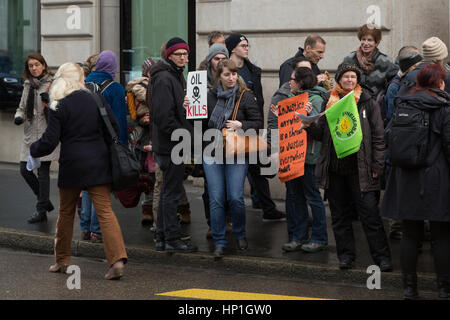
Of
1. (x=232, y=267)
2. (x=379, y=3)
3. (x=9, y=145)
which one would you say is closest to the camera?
(x=232, y=267)

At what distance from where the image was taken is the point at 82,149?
26.0 feet

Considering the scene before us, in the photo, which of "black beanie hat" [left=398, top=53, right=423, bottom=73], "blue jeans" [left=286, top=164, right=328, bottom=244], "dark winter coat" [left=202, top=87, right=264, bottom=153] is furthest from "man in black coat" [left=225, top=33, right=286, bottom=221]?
"black beanie hat" [left=398, top=53, right=423, bottom=73]

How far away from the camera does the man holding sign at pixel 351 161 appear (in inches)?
308

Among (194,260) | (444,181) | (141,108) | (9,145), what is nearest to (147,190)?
(141,108)

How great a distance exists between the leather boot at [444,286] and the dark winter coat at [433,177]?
47 centimetres

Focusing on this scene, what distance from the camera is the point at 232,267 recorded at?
8.54 m

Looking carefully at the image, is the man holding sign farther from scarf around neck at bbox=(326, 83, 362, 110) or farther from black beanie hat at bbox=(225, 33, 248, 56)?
black beanie hat at bbox=(225, 33, 248, 56)

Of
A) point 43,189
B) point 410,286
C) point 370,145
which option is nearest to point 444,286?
point 410,286

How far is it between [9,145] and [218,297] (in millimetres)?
9314

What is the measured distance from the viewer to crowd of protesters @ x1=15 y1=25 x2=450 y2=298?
23.1ft

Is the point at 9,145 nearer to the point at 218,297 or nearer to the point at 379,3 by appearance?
the point at 379,3

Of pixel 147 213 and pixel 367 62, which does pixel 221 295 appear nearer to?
pixel 147 213

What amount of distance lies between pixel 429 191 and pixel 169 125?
2.70 metres
